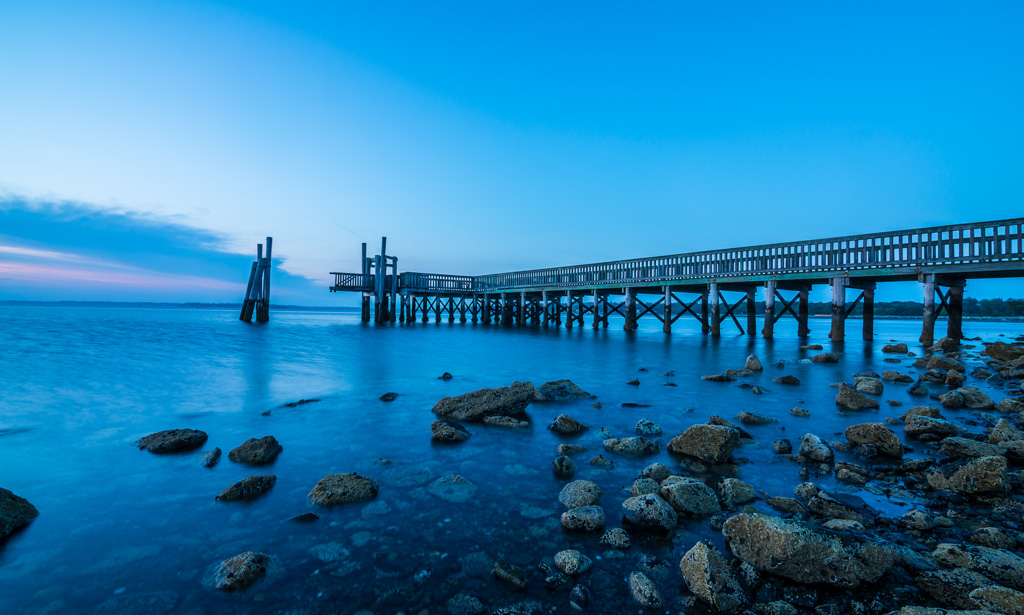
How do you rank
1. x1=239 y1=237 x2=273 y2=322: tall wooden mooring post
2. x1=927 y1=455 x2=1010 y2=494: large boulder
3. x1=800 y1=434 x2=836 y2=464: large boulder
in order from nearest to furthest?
x1=927 y1=455 x2=1010 y2=494: large boulder < x1=800 y1=434 x2=836 y2=464: large boulder < x1=239 y1=237 x2=273 y2=322: tall wooden mooring post

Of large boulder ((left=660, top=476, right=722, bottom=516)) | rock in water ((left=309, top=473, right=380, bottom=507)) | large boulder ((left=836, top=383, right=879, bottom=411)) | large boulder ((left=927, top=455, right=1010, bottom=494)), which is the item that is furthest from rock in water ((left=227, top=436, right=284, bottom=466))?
large boulder ((left=836, top=383, right=879, bottom=411))

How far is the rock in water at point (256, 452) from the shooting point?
17.8ft

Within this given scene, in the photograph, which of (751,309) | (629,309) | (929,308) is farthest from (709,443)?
(629,309)

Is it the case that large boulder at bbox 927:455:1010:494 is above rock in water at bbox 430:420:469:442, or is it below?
above

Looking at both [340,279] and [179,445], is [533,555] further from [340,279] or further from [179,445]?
[340,279]

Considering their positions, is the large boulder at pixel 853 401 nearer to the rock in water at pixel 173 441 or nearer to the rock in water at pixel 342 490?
the rock in water at pixel 342 490

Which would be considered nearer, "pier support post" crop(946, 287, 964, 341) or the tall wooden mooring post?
"pier support post" crop(946, 287, 964, 341)

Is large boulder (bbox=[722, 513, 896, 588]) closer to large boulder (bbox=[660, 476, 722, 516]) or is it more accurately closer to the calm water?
the calm water

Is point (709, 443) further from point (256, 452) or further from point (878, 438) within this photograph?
point (256, 452)

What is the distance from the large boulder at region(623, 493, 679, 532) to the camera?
358 centimetres

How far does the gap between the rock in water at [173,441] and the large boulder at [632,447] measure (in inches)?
234

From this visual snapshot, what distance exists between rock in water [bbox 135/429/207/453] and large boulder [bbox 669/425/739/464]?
6809 millimetres

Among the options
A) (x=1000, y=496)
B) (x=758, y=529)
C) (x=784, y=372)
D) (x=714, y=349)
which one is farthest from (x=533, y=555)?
(x=714, y=349)

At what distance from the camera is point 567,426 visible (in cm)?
674
